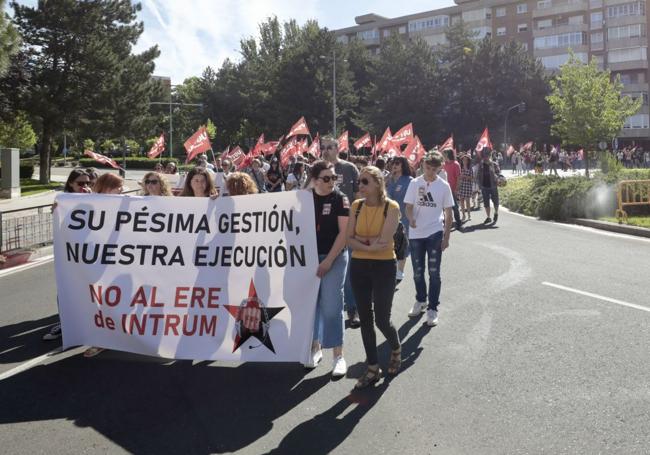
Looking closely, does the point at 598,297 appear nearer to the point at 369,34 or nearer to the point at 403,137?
the point at 403,137

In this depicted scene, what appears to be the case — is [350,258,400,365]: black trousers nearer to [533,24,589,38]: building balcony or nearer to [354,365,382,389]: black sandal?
[354,365,382,389]: black sandal

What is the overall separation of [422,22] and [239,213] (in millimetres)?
94405

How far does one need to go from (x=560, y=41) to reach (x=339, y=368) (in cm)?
8290

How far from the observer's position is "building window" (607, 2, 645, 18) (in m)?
74.6

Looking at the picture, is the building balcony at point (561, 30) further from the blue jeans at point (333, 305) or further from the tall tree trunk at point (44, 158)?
the blue jeans at point (333, 305)

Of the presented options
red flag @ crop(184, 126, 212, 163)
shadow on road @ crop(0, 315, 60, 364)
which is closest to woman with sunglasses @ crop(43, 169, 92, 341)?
shadow on road @ crop(0, 315, 60, 364)

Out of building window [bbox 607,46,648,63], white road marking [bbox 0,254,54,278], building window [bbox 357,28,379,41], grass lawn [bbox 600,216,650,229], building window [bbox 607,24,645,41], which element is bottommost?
white road marking [bbox 0,254,54,278]

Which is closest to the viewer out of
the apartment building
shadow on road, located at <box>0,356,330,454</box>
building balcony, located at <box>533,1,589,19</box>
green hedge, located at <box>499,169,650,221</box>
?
shadow on road, located at <box>0,356,330,454</box>

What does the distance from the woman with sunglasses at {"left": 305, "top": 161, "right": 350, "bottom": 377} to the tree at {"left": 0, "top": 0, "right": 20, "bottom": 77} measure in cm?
1222

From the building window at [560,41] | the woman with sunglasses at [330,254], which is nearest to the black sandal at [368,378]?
the woman with sunglasses at [330,254]

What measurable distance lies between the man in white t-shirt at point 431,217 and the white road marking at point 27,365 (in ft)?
12.1

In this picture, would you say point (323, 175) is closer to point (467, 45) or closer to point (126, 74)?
point (126, 74)

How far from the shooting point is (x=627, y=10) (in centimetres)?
7550

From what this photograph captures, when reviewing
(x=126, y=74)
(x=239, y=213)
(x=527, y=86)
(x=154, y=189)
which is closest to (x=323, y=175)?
(x=239, y=213)
